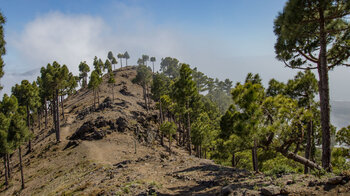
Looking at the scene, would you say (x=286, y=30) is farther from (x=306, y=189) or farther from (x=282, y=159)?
(x=282, y=159)

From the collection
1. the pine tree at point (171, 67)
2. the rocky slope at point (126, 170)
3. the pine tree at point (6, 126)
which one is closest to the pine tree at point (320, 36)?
the rocky slope at point (126, 170)

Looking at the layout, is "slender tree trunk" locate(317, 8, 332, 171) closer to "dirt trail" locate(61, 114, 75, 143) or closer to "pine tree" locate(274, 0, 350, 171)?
"pine tree" locate(274, 0, 350, 171)

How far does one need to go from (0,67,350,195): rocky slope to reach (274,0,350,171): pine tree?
4828 mm

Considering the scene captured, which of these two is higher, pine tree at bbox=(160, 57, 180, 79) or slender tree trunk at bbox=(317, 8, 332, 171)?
pine tree at bbox=(160, 57, 180, 79)

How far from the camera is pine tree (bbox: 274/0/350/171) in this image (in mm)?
11711

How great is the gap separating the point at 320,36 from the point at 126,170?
20.6 metres

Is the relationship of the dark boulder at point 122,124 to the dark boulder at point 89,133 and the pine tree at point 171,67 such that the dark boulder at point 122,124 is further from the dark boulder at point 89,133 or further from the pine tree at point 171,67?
the pine tree at point 171,67

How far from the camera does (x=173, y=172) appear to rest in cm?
1939

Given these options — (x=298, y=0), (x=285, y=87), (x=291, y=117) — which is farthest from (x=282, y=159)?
(x=298, y=0)

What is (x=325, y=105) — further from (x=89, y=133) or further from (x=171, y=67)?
(x=171, y=67)

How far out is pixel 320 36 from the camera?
12.9 m

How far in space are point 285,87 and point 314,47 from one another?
9.50 metres

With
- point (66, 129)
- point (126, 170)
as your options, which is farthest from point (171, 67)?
point (126, 170)

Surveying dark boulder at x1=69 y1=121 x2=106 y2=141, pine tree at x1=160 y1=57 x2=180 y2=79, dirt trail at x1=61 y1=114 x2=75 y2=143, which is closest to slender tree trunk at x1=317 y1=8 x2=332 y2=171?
dark boulder at x1=69 y1=121 x2=106 y2=141
